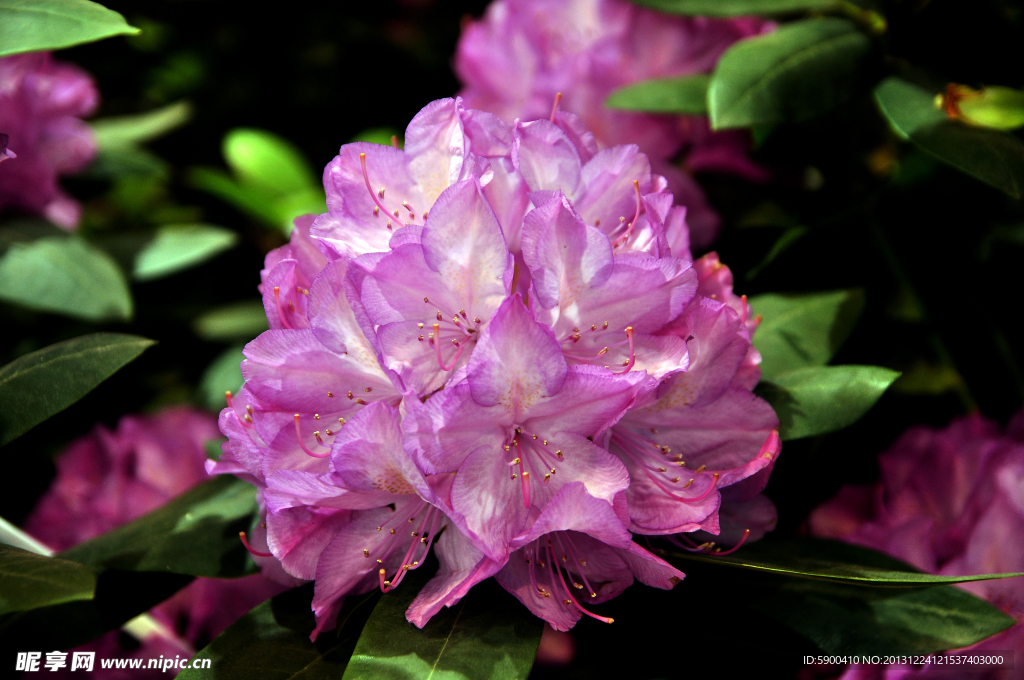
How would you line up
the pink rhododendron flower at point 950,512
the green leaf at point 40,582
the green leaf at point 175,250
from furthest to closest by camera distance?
the green leaf at point 175,250
the pink rhododendron flower at point 950,512
the green leaf at point 40,582

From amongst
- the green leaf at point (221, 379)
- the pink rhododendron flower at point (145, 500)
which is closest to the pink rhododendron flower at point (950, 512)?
the pink rhododendron flower at point (145, 500)

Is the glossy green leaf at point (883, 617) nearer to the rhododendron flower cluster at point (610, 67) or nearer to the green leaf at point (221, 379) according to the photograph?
the rhododendron flower cluster at point (610, 67)

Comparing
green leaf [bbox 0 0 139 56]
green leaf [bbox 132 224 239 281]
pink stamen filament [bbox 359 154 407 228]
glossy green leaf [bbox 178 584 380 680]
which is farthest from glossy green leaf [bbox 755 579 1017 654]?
green leaf [bbox 132 224 239 281]

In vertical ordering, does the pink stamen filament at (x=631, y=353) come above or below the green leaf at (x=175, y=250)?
above

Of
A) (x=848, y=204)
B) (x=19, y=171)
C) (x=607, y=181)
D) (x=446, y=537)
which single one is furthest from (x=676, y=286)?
(x=19, y=171)

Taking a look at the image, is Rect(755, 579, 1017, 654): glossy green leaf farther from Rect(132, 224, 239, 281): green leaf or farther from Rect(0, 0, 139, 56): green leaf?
Rect(132, 224, 239, 281): green leaf

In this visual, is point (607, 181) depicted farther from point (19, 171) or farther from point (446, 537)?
point (19, 171)

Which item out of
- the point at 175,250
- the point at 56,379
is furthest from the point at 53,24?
the point at 175,250
